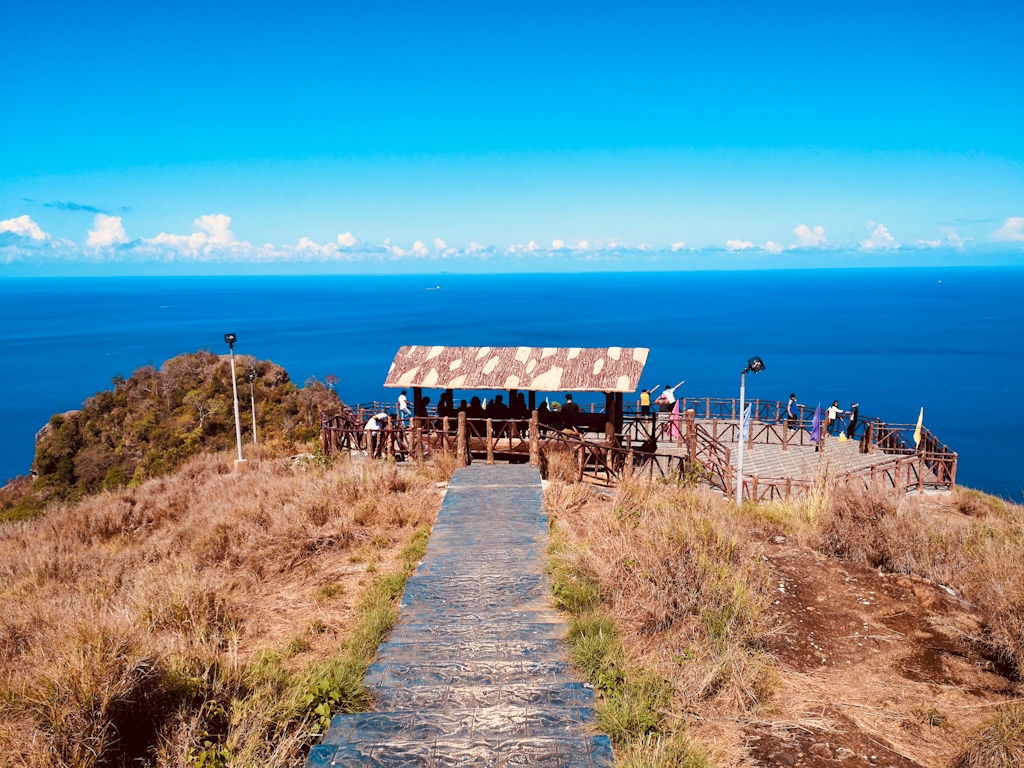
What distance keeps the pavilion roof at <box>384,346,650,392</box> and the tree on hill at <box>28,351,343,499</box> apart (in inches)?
412

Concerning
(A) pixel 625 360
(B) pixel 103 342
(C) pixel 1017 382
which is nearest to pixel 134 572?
(A) pixel 625 360

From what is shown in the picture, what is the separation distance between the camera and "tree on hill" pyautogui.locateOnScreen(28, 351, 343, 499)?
26.9 metres

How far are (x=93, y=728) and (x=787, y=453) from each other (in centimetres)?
1989

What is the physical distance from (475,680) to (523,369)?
407 inches

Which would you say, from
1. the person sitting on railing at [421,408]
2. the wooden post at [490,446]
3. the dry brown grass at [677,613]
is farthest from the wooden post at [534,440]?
the dry brown grass at [677,613]

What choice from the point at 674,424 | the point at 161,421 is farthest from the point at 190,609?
the point at 161,421

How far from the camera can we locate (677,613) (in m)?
6.15

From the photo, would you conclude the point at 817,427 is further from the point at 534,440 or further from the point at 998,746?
the point at 998,746

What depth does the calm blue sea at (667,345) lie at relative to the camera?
5625 cm

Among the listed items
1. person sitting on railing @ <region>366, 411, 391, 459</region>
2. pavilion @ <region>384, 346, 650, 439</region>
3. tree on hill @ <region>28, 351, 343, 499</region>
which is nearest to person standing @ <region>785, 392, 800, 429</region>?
pavilion @ <region>384, 346, 650, 439</region>

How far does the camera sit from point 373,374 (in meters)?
72.1

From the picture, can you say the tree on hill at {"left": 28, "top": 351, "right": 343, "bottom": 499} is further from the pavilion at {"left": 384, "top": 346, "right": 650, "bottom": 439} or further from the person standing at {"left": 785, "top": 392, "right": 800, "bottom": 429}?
the person standing at {"left": 785, "top": 392, "right": 800, "bottom": 429}

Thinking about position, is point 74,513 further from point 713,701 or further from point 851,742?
point 851,742

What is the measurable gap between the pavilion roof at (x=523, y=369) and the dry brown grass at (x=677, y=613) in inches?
226
